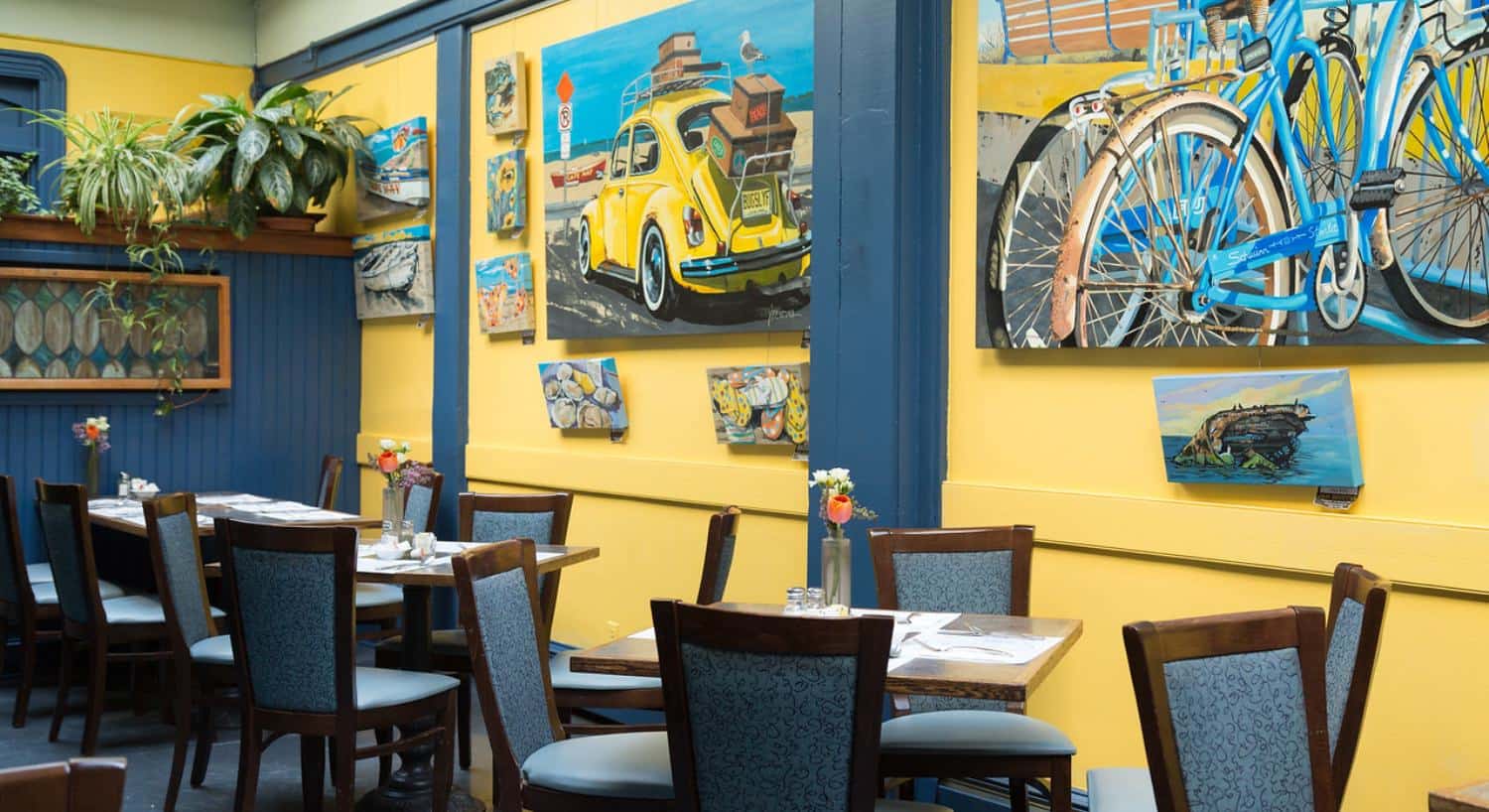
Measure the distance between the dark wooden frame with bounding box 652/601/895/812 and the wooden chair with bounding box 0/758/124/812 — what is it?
115cm

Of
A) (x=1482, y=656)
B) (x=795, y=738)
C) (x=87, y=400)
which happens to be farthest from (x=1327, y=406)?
(x=87, y=400)

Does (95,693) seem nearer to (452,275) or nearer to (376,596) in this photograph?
(376,596)

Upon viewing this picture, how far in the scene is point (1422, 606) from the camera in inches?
135

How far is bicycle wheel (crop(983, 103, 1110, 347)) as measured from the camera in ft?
13.4

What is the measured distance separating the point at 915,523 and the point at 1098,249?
107 cm

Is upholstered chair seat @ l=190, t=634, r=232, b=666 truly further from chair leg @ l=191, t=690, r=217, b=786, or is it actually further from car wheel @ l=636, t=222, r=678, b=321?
car wheel @ l=636, t=222, r=678, b=321

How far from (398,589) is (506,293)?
1422 millimetres

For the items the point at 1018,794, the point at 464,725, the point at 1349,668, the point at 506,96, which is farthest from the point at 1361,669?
the point at 506,96

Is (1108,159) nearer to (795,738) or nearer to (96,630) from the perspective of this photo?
(795,738)

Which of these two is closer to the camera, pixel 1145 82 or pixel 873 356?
pixel 1145 82

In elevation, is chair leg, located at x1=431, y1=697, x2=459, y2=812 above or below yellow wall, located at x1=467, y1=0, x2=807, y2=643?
below

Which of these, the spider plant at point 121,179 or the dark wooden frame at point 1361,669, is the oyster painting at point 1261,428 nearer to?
the dark wooden frame at point 1361,669

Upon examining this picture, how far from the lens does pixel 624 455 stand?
19.4 ft

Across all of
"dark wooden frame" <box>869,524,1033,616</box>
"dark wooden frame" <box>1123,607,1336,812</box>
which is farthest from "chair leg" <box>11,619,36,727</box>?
"dark wooden frame" <box>1123,607,1336,812</box>
